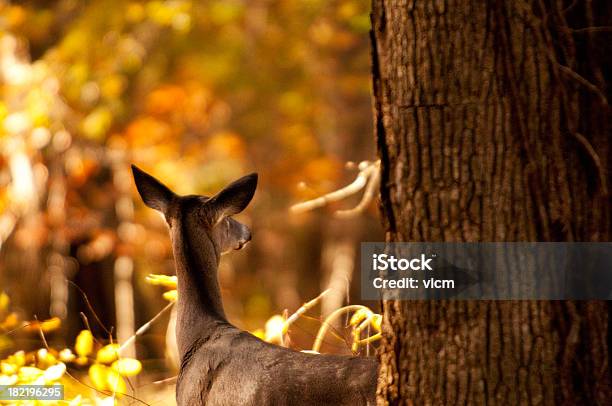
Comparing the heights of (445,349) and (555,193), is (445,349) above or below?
below

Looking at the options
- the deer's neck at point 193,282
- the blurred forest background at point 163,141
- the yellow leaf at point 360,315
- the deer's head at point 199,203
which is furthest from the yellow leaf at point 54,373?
the blurred forest background at point 163,141

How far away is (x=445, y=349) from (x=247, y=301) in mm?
13669

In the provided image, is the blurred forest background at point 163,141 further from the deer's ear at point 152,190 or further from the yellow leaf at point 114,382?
the deer's ear at point 152,190

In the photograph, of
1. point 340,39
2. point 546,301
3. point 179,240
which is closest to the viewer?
point 546,301

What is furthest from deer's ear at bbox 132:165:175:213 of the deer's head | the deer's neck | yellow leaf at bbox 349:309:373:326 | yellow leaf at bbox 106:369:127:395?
yellow leaf at bbox 349:309:373:326

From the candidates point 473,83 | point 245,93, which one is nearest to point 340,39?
point 245,93

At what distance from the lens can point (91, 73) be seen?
1161cm

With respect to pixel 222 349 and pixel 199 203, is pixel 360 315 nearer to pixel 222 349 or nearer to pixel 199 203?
pixel 222 349

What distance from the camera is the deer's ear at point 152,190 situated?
3977 mm

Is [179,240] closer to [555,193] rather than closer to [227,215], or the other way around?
[227,215]

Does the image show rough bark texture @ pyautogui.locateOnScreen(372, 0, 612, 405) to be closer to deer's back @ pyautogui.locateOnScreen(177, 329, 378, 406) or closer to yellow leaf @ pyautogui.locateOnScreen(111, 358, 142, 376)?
deer's back @ pyautogui.locateOnScreen(177, 329, 378, 406)

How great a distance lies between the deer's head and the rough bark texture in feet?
3.70

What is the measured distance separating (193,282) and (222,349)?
421mm

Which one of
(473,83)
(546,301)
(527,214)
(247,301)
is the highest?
(473,83)
